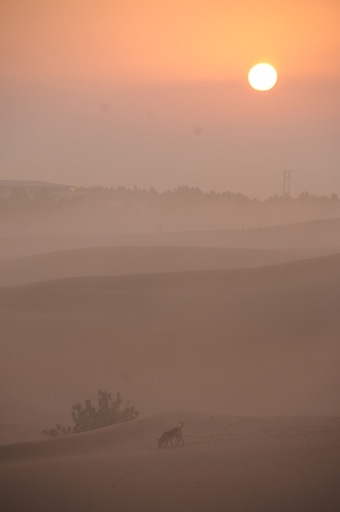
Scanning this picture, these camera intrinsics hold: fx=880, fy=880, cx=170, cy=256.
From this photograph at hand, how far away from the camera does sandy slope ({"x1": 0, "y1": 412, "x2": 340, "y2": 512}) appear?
10570mm

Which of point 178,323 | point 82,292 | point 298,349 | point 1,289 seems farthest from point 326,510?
point 1,289

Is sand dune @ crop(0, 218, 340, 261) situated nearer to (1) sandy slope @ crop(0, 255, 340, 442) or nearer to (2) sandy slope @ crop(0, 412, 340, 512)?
(1) sandy slope @ crop(0, 255, 340, 442)

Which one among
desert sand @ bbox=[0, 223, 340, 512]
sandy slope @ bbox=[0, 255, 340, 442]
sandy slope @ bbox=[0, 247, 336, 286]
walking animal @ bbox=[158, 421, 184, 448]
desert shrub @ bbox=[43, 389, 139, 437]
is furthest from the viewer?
sandy slope @ bbox=[0, 247, 336, 286]

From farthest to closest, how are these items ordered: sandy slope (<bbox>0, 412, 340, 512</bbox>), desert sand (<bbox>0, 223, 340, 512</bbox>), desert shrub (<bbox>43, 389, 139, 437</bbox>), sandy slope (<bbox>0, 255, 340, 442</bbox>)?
sandy slope (<bbox>0, 255, 340, 442</bbox>) < desert shrub (<bbox>43, 389, 139, 437</bbox>) < desert sand (<bbox>0, 223, 340, 512</bbox>) < sandy slope (<bbox>0, 412, 340, 512</bbox>)

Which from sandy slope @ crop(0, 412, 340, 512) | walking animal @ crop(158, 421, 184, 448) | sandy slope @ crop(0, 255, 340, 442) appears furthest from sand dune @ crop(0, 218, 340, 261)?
walking animal @ crop(158, 421, 184, 448)

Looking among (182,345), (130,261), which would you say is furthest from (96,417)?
(130,261)

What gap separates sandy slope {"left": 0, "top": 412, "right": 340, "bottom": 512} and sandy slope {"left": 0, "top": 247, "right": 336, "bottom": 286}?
33.0 metres

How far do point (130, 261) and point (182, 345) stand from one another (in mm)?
26991

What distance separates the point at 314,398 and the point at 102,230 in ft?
235

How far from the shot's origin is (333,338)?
74.3ft

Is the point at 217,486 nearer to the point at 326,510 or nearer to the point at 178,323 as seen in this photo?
the point at 326,510

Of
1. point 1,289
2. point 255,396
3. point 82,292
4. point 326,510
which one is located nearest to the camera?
point 326,510

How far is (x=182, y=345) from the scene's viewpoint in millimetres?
23844

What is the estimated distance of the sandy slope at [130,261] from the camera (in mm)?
48188
